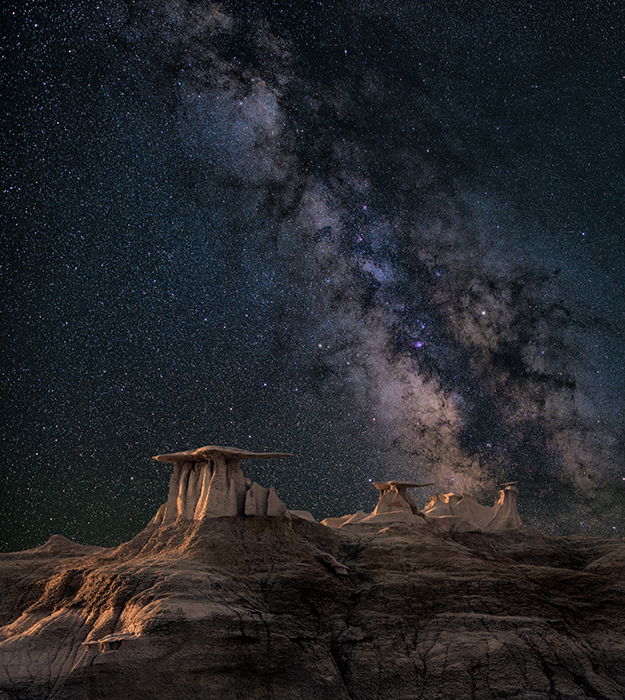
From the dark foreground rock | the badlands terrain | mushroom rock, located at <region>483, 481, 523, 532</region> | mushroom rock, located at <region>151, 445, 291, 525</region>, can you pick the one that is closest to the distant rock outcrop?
mushroom rock, located at <region>483, 481, 523, 532</region>

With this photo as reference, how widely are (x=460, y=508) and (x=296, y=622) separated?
26528mm

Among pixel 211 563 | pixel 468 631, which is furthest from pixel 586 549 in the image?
pixel 211 563

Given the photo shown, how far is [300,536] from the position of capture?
31797 mm

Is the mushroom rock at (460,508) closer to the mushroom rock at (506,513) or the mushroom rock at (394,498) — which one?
the mushroom rock at (506,513)

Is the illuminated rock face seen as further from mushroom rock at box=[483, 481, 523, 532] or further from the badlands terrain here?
the badlands terrain

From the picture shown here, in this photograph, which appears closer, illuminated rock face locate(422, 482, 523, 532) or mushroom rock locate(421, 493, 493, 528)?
illuminated rock face locate(422, 482, 523, 532)

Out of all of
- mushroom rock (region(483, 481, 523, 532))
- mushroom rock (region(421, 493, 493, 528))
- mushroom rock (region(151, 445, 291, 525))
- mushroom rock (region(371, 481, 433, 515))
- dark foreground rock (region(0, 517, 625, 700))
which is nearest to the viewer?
dark foreground rock (region(0, 517, 625, 700))

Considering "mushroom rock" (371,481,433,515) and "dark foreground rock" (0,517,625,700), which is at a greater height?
"mushroom rock" (371,481,433,515)

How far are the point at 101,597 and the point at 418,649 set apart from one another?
12.4 meters

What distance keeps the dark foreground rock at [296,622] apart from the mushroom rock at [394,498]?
9734 millimetres

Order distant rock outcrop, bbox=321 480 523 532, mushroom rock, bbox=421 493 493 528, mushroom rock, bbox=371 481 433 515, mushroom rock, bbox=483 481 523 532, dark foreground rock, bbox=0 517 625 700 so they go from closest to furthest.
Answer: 1. dark foreground rock, bbox=0 517 625 700
2. distant rock outcrop, bbox=321 480 523 532
3. mushroom rock, bbox=371 481 433 515
4. mushroom rock, bbox=483 481 523 532
5. mushroom rock, bbox=421 493 493 528

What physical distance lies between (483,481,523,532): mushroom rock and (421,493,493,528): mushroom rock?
1.22 meters

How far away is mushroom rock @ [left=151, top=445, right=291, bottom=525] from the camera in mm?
30312

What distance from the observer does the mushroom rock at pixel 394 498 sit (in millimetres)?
42031
